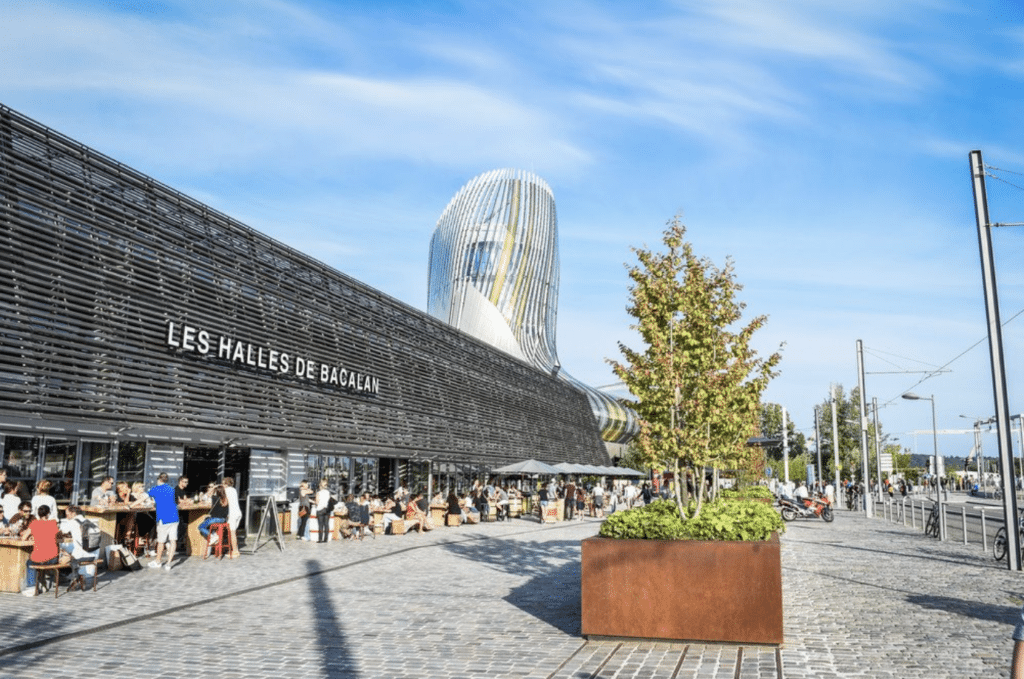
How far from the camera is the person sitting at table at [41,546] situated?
1112cm

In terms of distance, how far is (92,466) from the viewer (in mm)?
16344

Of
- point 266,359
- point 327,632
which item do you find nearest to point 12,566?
point 327,632

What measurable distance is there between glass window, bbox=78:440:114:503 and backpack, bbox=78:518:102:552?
3.75 meters

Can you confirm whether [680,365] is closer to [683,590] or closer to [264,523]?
[683,590]

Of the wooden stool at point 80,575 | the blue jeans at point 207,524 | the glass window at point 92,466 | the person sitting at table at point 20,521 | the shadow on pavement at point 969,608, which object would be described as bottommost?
the shadow on pavement at point 969,608

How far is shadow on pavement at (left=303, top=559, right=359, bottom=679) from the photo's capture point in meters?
7.35

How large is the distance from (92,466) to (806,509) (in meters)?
24.4

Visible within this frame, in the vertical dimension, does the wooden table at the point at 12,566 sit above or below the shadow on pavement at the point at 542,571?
above

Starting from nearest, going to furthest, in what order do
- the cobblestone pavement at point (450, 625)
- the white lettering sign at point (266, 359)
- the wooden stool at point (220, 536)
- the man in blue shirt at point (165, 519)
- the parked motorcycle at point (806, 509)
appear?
the cobblestone pavement at point (450, 625) → the man in blue shirt at point (165, 519) → the wooden stool at point (220, 536) → the white lettering sign at point (266, 359) → the parked motorcycle at point (806, 509)

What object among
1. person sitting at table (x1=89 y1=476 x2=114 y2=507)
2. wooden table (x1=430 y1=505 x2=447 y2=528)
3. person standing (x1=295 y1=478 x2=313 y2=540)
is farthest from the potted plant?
wooden table (x1=430 y1=505 x2=447 y2=528)

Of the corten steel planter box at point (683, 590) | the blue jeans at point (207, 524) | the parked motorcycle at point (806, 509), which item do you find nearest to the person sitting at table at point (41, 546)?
the blue jeans at point (207, 524)

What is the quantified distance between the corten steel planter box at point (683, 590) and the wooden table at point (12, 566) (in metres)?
7.80

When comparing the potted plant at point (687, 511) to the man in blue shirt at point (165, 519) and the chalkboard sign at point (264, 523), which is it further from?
the chalkboard sign at point (264, 523)

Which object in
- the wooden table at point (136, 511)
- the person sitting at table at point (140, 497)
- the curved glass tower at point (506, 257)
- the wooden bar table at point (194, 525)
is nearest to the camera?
the wooden table at point (136, 511)
